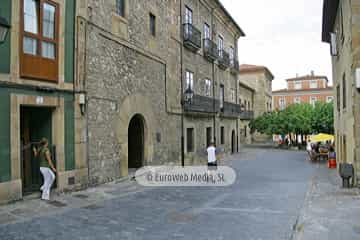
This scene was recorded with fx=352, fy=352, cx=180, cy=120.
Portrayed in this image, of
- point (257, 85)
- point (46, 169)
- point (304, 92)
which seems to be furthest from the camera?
point (304, 92)

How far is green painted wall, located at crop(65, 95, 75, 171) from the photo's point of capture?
899 cm

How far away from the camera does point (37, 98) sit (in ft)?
26.7

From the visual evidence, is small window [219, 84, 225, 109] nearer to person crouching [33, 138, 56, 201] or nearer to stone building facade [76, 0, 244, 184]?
stone building facade [76, 0, 244, 184]

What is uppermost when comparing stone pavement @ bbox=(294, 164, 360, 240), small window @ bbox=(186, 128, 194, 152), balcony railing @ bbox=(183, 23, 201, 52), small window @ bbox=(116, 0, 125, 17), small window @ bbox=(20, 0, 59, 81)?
balcony railing @ bbox=(183, 23, 201, 52)

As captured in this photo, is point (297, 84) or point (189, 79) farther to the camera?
point (297, 84)

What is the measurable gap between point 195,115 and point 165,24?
5.41 metres

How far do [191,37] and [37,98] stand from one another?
35.3 feet

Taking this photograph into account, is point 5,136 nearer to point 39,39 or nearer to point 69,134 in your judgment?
point 69,134

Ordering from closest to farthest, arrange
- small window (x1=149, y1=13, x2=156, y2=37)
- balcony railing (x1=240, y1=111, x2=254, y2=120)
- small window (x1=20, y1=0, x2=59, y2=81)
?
small window (x1=20, y1=0, x2=59, y2=81) < small window (x1=149, y1=13, x2=156, y2=37) < balcony railing (x1=240, y1=111, x2=254, y2=120)

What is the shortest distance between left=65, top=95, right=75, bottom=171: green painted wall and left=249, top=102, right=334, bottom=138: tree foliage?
88.8 ft

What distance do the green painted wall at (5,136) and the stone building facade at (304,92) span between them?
195 ft

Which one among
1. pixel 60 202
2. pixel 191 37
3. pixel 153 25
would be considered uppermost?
pixel 191 37

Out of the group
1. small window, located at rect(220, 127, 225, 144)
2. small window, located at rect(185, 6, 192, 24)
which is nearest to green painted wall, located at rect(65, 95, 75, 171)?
small window, located at rect(185, 6, 192, 24)

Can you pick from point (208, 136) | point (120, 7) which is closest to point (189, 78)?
point (208, 136)
